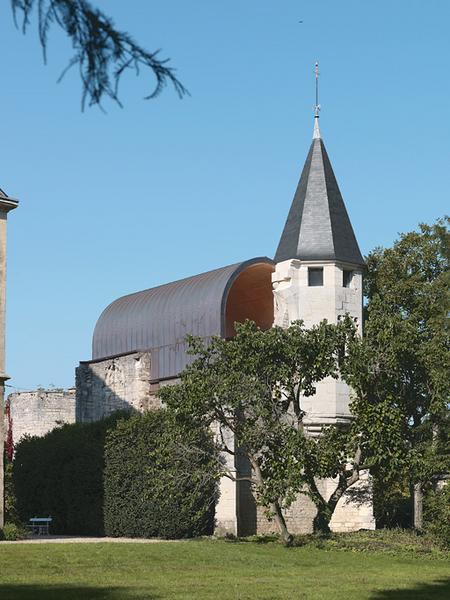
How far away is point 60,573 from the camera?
17688 mm

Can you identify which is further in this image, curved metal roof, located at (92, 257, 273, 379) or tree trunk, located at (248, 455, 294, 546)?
curved metal roof, located at (92, 257, 273, 379)

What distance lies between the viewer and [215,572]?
18625 millimetres

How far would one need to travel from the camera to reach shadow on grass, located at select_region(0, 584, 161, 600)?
14.6 m

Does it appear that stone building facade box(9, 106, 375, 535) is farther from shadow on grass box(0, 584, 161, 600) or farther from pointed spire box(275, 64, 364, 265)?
shadow on grass box(0, 584, 161, 600)

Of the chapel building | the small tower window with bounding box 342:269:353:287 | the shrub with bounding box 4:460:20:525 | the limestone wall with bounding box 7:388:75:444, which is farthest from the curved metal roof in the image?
the shrub with bounding box 4:460:20:525

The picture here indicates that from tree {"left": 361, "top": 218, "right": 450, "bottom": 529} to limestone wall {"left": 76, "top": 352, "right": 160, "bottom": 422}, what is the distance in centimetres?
743

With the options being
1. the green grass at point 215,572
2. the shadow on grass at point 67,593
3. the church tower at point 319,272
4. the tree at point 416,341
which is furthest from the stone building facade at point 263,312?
the shadow on grass at point 67,593

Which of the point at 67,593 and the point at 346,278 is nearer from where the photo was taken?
the point at 67,593

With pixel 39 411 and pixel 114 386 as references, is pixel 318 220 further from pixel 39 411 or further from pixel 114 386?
pixel 39 411

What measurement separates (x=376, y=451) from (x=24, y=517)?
39.8ft

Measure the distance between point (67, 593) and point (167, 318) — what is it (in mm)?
18998

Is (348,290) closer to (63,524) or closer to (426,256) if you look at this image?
(426,256)

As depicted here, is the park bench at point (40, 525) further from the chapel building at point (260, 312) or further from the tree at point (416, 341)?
the tree at point (416, 341)

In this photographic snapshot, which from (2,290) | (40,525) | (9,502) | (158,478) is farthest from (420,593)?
(40,525)
